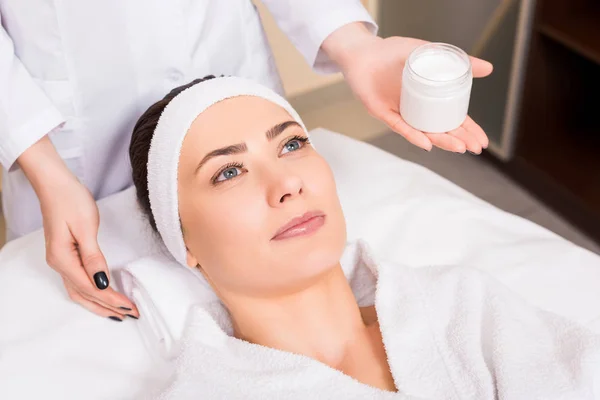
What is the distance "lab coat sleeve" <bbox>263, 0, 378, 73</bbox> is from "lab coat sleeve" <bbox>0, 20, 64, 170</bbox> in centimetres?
52

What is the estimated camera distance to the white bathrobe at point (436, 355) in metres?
0.92

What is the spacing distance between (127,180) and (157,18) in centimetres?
41

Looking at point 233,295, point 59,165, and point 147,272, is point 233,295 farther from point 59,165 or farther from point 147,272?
point 59,165

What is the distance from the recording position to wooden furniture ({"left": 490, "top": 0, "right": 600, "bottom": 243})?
1.93 meters

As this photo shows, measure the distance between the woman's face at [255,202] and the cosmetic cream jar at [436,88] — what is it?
19 cm

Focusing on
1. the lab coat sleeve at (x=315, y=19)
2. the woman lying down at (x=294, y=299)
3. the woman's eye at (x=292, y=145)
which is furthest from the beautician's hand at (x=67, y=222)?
the lab coat sleeve at (x=315, y=19)

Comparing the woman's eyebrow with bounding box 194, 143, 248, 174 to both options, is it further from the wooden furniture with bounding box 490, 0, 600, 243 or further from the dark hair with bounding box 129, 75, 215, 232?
the wooden furniture with bounding box 490, 0, 600, 243

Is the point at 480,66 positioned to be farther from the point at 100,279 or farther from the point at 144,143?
the point at 100,279

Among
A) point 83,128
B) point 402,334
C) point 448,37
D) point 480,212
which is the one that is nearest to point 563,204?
point 448,37

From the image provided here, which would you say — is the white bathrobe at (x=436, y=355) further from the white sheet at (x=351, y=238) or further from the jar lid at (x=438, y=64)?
the jar lid at (x=438, y=64)

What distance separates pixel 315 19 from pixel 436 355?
70 cm

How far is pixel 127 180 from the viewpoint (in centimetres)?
140

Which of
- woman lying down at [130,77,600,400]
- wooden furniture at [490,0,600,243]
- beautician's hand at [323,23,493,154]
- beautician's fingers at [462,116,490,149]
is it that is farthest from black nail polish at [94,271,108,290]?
wooden furniture at [490,0,600,243]

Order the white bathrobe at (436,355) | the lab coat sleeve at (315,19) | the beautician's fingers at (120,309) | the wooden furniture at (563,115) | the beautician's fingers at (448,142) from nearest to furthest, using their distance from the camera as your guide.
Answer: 1. the white bathrobe at (436,355)
2. the beautician's fingers at (448,142)
3. the beautician's fingers at (120,309)
4. the lab coat sleeve at (315,19)
5. the wooden furniture at (563,115)
